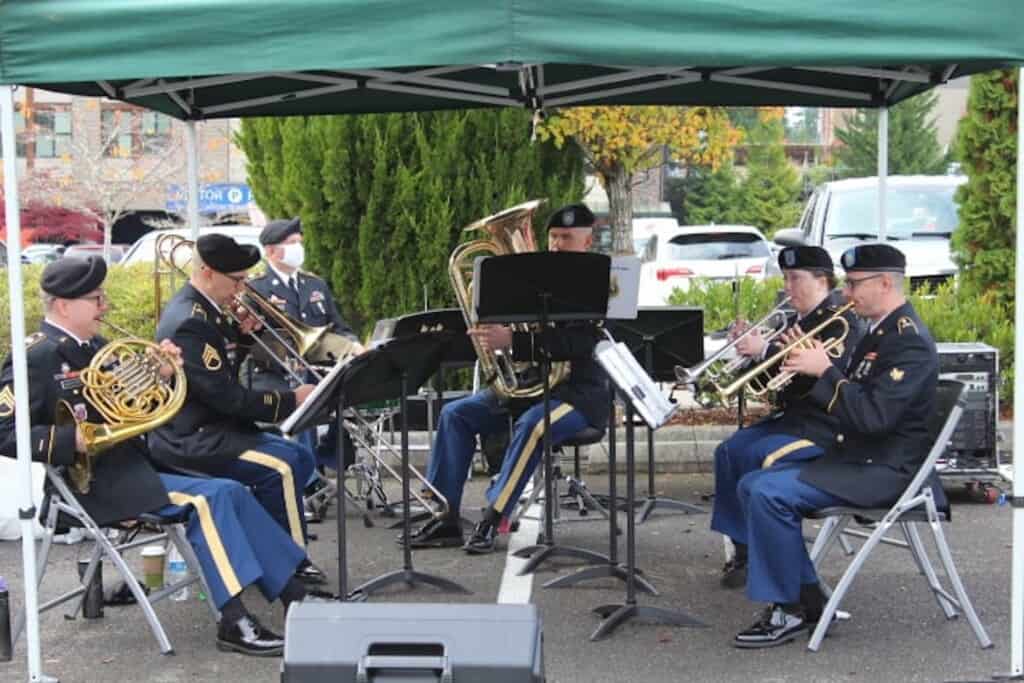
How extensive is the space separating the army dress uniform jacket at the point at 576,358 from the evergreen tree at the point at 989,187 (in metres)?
3.84

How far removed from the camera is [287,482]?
589 centimetres

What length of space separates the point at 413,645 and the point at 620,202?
16.7 m

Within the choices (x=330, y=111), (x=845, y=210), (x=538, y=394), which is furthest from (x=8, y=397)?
(x=845, y=210)

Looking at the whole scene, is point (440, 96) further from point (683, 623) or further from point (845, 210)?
point (845, 210)

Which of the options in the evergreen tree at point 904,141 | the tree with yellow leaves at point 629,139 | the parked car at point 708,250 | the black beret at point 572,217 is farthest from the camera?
the evergreen tree at point 904,141

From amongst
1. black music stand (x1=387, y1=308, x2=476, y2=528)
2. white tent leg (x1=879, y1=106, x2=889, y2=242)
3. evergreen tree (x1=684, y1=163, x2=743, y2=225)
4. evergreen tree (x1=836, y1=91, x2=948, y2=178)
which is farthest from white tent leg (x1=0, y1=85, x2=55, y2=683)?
evergreen tree (x1=836, y1=91, x2=948, y2=178)

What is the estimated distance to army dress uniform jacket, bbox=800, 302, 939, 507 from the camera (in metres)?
5.12

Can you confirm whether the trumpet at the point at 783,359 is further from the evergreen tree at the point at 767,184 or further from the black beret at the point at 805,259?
the evergreen tree at the point at 767,184

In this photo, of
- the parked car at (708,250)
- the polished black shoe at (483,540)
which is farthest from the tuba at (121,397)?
the parked car at (708,250)

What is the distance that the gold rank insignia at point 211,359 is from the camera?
224 inches

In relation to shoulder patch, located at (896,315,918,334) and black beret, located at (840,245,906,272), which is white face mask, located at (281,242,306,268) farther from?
shoulder patch, located at (896,315,918,334)

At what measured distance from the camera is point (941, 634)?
17.6 ft

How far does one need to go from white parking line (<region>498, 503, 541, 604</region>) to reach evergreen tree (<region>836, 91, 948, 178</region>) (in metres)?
40.1

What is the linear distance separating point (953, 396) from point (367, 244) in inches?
213
